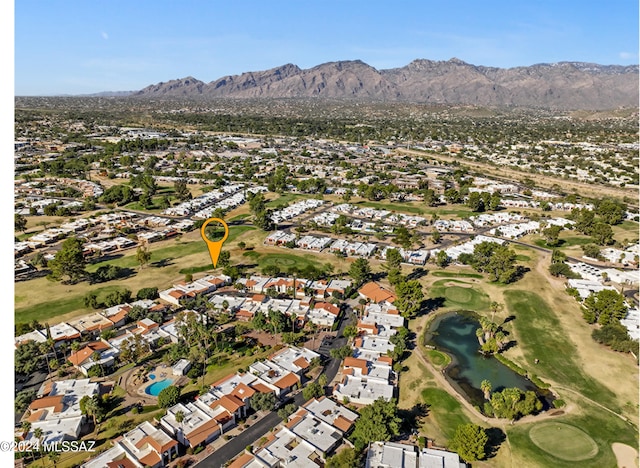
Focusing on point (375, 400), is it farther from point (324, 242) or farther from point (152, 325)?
point (324, 242)

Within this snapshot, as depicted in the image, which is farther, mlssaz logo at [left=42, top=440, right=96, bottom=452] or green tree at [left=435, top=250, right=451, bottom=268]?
green tree at [left=435, top=250, right=451, bottom=268]

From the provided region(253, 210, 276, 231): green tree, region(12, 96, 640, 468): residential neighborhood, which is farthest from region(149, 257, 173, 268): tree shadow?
region(253, 210, 276, 231): green tree

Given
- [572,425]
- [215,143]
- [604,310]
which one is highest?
[215,143]

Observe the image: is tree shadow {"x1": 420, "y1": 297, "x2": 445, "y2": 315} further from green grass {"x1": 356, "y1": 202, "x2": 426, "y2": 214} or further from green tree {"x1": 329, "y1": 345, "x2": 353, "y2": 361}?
green grass {"x1": 356, "y1": 202, "x2": 426, "y2": 214}

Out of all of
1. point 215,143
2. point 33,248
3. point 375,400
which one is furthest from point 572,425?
point 215,143

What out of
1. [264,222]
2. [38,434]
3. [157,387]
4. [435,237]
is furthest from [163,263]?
[435,237]

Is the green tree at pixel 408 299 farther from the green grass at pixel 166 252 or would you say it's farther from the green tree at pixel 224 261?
the green grass at pixel 166 252

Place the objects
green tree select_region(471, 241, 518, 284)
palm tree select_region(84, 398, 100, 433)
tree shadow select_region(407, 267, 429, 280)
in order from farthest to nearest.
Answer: tree shadow select_region(407, 267, 429, 280) → green tree select_region(471, 241, 518, 284) → palm tree select_region(84, 398, 100, 433)

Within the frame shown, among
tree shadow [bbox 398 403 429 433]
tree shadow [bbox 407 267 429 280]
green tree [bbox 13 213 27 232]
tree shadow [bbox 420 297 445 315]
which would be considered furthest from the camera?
green tree [bbox 13 213 27 232]
